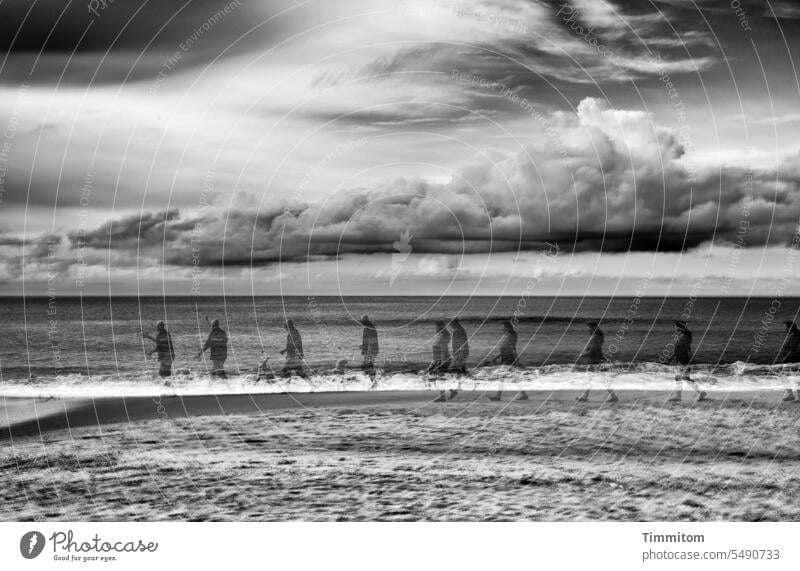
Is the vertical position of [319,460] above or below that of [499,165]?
below

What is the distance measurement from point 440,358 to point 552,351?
525 inches

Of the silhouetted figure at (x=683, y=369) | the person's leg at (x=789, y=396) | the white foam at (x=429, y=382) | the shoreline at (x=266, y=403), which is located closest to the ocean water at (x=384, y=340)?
the white foam at (x=429, y=382)

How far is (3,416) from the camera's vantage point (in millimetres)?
25562

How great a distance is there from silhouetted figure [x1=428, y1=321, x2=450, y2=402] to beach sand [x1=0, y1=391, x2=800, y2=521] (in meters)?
6.42

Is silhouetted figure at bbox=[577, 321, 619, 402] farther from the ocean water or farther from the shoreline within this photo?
the ocean water

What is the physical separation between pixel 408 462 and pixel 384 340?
47.0m

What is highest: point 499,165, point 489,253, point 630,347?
point 499,165

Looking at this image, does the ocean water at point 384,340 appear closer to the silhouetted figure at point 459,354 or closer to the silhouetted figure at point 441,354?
the silhouetted figure at point 441,354

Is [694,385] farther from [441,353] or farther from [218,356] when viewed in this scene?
[218,356]

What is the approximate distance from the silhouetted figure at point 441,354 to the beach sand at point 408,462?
21.1 ft

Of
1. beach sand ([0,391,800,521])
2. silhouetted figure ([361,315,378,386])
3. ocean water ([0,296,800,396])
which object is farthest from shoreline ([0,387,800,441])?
silhouetted figure ([361,315,378,386])
